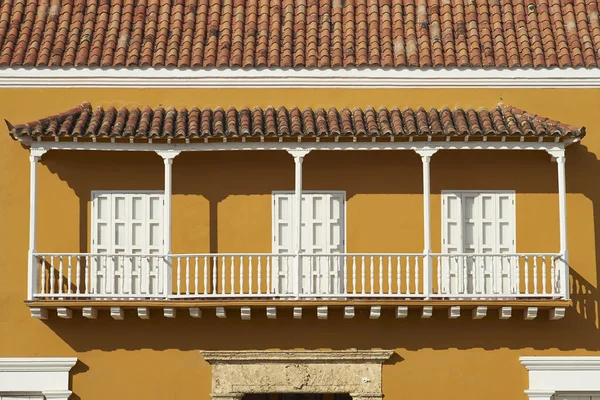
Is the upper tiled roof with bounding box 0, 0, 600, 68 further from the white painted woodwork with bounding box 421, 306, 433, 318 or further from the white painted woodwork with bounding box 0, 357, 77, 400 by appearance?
the white painted woodwork with bounding box 0, 357, 77, 400

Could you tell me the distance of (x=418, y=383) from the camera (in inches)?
944

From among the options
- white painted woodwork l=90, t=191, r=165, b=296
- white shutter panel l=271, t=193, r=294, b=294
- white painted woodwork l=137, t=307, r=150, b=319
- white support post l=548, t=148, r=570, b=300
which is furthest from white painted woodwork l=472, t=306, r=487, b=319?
white painted woodwork l=137, t=307, r=150, b=319

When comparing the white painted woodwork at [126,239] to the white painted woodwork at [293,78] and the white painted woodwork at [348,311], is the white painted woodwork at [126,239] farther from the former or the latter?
the white painted woodwork at [348,311]

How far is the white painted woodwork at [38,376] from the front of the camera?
2393 centimetres

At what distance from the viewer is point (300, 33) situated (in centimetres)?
2566

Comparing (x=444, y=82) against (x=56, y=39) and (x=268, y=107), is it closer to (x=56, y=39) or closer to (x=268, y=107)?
(x=268, y=107)

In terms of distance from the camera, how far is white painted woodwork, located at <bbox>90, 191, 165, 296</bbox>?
2406 centimetres

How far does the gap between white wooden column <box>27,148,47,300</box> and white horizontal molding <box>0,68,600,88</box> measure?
64.5 inches

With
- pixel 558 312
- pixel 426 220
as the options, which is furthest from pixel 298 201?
pixel 558 312

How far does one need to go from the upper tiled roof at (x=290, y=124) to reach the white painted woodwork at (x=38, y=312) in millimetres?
2649

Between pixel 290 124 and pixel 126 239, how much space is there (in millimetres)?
3151

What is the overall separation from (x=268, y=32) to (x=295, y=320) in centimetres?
497

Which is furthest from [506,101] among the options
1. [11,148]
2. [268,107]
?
[11,148]

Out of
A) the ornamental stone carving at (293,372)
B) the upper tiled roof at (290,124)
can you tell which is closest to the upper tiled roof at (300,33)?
the upper tiled roof at (290,124)
